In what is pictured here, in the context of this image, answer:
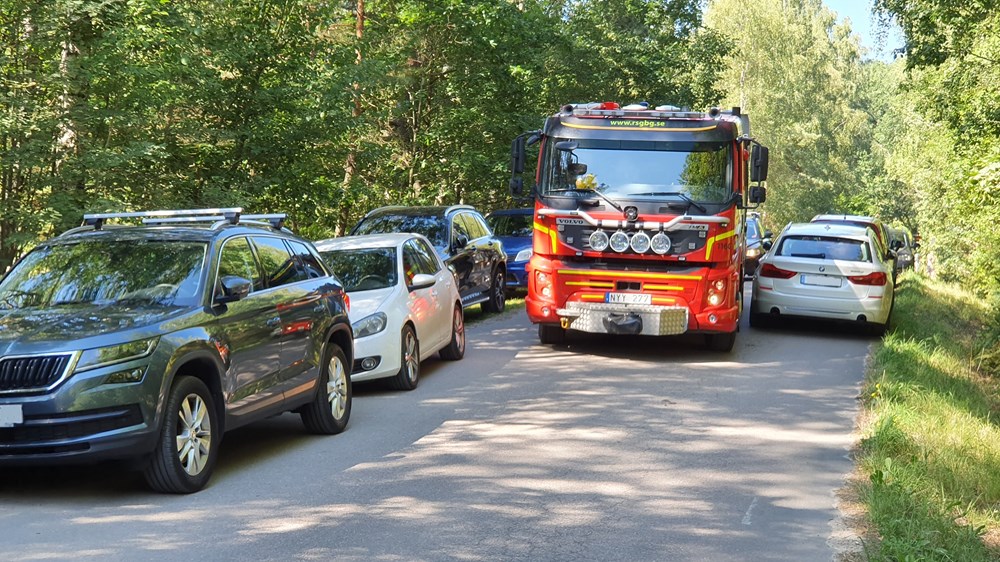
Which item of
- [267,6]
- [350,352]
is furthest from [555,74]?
[350,352]

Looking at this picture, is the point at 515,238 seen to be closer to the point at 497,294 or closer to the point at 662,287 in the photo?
the point at 497,294

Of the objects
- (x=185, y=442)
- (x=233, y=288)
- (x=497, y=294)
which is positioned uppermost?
(x=233, y=288)

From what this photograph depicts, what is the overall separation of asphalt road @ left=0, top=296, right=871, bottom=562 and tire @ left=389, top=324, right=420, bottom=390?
0.60 ft

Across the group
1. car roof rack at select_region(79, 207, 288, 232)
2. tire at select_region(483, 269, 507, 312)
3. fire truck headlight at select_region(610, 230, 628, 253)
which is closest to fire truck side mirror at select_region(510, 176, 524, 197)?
fire truck headlight at select_region(610, 230, 628, 253)

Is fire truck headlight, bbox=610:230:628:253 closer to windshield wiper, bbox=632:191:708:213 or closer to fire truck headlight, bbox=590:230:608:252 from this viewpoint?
fire truck headlight, bbox=590:230:608:252

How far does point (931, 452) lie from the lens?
28.4ft

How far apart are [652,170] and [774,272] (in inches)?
168

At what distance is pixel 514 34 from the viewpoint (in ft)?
86.2

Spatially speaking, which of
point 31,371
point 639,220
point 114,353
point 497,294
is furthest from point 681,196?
point 31,371

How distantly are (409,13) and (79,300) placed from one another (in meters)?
17.9

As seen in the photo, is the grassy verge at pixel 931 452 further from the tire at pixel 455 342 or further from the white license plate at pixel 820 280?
the tire at pixel 455 342

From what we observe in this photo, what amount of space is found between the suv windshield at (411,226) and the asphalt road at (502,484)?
5.31 meters

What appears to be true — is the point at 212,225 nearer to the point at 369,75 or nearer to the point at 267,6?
the point at 267,6

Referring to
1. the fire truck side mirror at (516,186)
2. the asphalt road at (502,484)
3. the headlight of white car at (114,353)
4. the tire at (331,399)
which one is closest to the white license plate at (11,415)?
the headlight of white car at (114,353)
